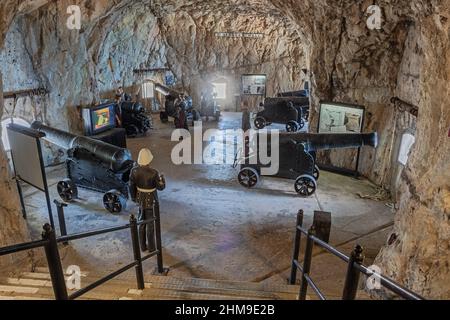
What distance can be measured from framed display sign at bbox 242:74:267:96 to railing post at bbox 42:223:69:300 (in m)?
16.9

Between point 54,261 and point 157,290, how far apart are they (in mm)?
1649

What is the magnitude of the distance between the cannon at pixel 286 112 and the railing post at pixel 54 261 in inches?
480

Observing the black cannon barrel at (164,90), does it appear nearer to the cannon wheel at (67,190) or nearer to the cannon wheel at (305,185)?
the cannon wheel at (67,190)

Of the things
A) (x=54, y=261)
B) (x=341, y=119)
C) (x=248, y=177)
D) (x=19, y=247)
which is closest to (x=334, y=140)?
(x=341, y=119)

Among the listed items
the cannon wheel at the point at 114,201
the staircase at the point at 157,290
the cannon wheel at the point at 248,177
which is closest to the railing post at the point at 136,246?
the staircase at the point at 157,290

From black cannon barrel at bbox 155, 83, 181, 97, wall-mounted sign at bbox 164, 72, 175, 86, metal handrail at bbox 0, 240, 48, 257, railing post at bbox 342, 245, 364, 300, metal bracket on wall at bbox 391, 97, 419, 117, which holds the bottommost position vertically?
railing post at bbox 342, 245, 364, 300

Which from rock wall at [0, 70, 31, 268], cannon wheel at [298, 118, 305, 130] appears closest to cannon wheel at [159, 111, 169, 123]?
cannon wheel at [298, 118, 305, 130]

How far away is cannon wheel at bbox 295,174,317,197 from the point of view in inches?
321

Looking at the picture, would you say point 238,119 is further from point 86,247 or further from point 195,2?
point 86,247

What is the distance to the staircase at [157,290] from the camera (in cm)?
356

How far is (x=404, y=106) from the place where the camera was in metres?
7.57

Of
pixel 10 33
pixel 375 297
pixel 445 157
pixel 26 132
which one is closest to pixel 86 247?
pixel 26 132

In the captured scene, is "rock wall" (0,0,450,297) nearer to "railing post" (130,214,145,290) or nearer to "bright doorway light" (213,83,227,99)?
"bright doorway light" (213,83,227,99)

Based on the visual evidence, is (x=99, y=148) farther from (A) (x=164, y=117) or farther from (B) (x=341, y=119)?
(A) (x=164, y=117)
